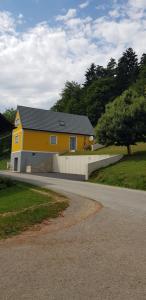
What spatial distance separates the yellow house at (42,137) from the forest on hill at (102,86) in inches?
768

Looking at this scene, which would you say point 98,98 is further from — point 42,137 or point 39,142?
point 39,142

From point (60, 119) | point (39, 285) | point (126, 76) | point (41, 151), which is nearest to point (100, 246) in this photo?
point (39, 285)

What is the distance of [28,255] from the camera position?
683 cm

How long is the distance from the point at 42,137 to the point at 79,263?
131ft

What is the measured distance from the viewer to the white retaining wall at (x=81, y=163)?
29.6 m

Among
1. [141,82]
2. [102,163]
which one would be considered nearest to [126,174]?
[102,163]

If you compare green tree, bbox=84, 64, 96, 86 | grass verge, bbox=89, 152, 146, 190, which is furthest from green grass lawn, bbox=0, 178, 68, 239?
green tree, bbox=84, 64, 96, 86

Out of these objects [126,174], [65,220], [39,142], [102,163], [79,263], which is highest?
[39,142]

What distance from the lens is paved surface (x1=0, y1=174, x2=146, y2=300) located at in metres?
5.04

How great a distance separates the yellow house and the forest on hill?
19.5m

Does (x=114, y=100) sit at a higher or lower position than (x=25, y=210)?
higher

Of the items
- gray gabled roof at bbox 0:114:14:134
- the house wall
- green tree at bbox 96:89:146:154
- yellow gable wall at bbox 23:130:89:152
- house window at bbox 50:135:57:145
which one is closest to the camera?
gray gabled roof at bbox 0:114:14:134

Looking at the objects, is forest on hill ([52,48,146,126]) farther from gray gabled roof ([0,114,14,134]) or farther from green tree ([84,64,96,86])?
gray gabled roof ([0,114,14,134])

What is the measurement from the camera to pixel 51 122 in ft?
158
